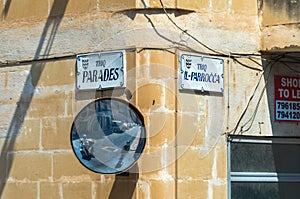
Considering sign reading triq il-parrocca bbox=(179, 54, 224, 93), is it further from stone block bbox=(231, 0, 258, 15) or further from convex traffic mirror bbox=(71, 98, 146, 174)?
convex traffic mirror bbox=(71, 98, 146, 174)

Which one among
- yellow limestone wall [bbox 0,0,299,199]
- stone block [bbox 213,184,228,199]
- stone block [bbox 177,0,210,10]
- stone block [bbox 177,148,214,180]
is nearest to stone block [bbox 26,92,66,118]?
yellow limestone wall [bbox 0,0,299,199]

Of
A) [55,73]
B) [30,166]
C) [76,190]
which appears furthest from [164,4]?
[30,166]

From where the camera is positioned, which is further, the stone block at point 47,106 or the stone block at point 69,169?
the stone block at point 47,106

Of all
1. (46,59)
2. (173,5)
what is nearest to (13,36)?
(46,59)

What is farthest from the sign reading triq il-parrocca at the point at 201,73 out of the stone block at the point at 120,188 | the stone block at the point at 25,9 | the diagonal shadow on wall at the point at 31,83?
the stone block at the point at 25,9

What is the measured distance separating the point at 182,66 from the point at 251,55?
889 millimetres

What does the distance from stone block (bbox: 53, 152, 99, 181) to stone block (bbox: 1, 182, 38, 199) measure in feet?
1.12

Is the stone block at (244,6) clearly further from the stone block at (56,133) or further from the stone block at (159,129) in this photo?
the stone block at (56,133)

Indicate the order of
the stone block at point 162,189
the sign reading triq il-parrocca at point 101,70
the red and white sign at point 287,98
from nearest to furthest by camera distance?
the stone block at point 162,189 → the sign reading triq il-parrocca at point 101,70 → the red and white sign at point 287,98

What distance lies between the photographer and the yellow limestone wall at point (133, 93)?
23.5 feet

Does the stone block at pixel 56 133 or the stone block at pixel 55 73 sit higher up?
the stone block at pixel 55 73

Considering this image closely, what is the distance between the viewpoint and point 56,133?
762cm

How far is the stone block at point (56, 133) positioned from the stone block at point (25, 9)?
1211mm

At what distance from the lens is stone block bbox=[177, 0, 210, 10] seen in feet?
24.4
